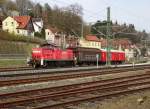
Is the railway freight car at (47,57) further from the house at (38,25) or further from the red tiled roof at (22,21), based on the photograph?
the house at (38,25)

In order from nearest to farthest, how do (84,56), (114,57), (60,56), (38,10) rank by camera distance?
(60,56) < (84,56) < (114,57) < (38,10)

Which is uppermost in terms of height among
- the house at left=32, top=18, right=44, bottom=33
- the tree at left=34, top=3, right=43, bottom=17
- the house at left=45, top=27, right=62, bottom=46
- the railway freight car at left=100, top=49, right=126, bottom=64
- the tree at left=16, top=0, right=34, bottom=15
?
the tree at left=16, top=0, right=34, bottom=15

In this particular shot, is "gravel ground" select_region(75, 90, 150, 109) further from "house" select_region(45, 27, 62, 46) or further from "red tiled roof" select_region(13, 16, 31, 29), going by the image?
"house" select_region(45, 27, 62, 46)

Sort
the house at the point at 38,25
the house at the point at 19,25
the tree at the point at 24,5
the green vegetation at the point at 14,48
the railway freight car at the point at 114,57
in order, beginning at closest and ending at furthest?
the railway freight car at the point at 114,57
the green vegetation at the point at 14,48
the house at the point at 19,25
the house at the point at 38,25
the tree at the point at 24,5

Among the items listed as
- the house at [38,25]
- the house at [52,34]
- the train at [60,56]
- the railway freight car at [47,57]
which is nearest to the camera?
the railway freight car at [47,57]

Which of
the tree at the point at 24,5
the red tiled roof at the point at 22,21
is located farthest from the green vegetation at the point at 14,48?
the tree at the point at 24,5

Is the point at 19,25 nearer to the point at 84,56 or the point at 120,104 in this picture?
the point at 84,56

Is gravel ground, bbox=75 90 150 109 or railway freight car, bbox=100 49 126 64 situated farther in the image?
railway freight car, bbox=100 49 126 64

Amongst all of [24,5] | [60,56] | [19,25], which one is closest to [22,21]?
[19,25]

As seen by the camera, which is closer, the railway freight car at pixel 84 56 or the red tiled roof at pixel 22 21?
the railway freight car at pixel 84 56

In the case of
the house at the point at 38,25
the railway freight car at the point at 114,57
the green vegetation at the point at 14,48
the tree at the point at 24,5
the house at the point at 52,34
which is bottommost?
the railway freight car at the point at 114,57

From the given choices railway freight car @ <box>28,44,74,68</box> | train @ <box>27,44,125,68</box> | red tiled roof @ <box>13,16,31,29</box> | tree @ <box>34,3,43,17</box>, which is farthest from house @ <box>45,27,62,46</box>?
railway freight car @ <box>28,44,74,68</box>

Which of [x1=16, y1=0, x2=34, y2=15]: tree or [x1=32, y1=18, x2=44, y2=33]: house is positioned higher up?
[x1=16, y1=0, x2=34, y2=15]: tree

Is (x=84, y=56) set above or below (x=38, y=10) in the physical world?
below
